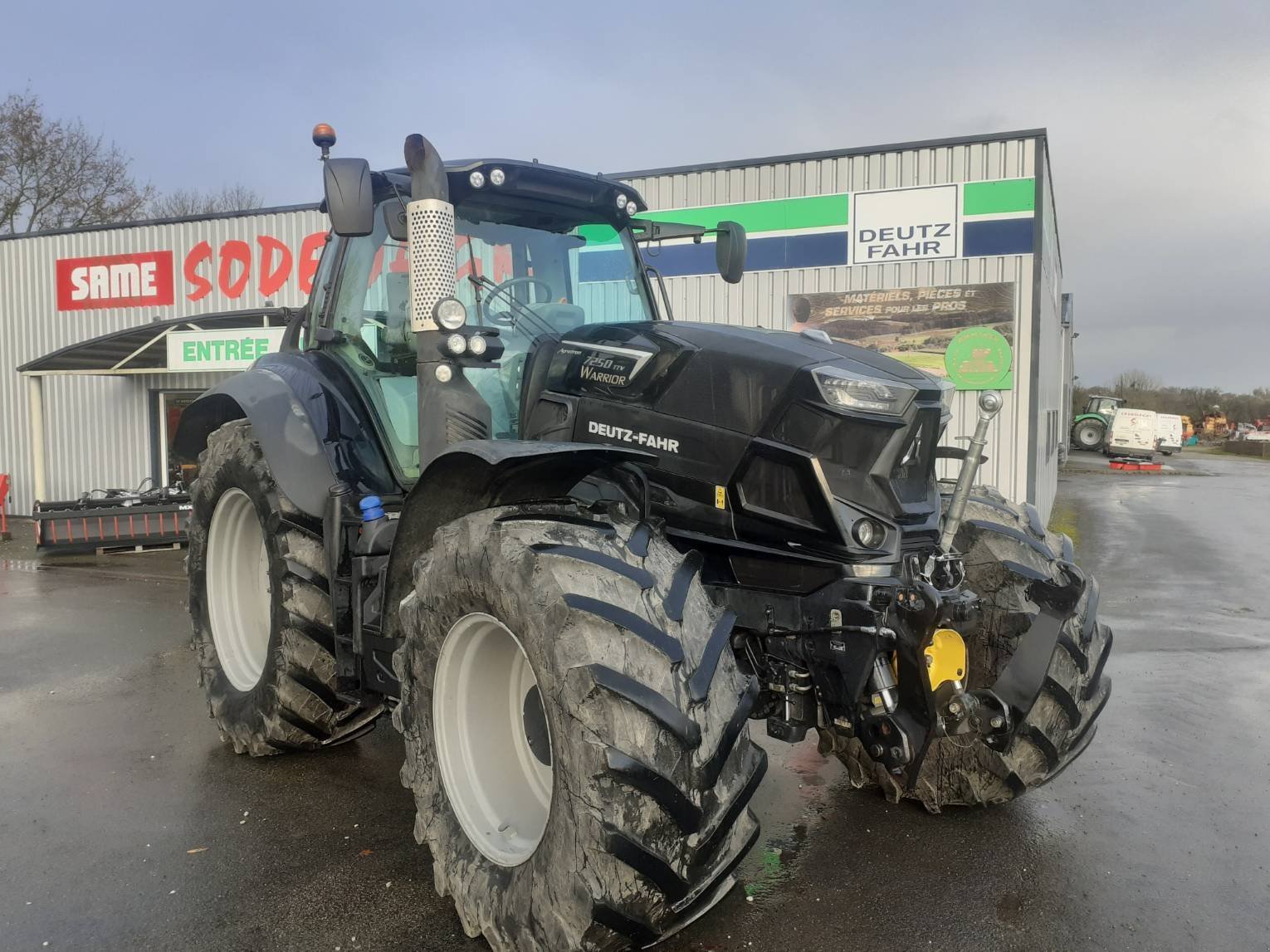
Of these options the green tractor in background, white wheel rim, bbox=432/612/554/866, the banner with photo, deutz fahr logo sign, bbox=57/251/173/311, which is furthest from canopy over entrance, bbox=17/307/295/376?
the green tractor in background

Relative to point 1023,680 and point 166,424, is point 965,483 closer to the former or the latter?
point 1023,680

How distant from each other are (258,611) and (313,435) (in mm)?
1399

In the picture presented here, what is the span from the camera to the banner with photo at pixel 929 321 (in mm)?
11109

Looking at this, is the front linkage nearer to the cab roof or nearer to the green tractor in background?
the cab roof

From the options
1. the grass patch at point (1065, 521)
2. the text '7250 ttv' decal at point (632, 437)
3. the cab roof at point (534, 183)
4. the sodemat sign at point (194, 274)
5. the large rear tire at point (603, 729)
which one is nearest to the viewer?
the large rear tire at point (603, 729)

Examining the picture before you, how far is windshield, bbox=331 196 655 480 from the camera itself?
154 inches

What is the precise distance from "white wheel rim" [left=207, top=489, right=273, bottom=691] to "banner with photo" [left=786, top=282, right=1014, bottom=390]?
8.02 metres

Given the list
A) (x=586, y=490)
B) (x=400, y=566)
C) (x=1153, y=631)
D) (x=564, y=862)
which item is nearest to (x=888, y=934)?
(x=564, y=862)

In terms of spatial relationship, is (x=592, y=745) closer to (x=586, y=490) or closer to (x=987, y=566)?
(x=586, y=490)

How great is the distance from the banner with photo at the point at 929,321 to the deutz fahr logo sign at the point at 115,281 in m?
10.3

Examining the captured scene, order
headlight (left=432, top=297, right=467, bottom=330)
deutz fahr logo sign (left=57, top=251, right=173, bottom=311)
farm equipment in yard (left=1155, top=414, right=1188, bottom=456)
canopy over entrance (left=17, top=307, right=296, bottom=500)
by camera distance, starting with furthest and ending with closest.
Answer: farm equipment in yard (left=1155, top=414, right=1188, bottom=456) → deutz fahr logo sign (left=57, top=251, right=173, bottom=311) → canopy over entrance (left=17, top=307, right=296, bottom=500) → headlight (left=432, top=297, right=467, bottom=330)

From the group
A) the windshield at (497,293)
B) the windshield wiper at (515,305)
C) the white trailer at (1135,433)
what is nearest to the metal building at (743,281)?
the windshield at (497,293)

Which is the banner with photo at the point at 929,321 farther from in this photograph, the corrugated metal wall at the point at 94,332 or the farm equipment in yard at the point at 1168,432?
the farm equipment in yard at the point at 1168,432

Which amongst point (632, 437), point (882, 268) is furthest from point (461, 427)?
point (882, 268)
